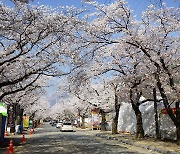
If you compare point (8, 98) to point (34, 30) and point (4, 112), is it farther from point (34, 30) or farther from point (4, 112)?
point (34, 30)

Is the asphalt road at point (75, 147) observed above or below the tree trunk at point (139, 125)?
below

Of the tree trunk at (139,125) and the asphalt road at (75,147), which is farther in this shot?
the tree trunk at (139,125)

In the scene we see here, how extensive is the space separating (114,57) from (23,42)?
34.5ft

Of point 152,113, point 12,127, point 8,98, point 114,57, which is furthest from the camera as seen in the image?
point 12,127

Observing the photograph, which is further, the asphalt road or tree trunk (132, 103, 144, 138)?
tree trunk (132, 103, 144, 138)

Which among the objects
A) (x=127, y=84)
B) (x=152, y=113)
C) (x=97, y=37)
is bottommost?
(x=152, y=113)

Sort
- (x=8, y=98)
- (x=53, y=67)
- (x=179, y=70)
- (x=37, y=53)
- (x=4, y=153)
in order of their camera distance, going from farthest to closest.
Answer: (x=8, y=98) → (x=179, y=70) → (x=53, y=67) → (x=37, y=53) → (x=4, y=153)

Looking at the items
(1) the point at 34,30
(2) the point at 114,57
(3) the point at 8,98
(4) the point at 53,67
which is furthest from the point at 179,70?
(3) the point at 8,98

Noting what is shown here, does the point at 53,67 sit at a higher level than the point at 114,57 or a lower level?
lower

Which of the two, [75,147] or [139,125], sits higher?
[139,125]

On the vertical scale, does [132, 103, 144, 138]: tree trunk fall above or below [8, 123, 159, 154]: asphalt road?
above

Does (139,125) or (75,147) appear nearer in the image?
(75,147)

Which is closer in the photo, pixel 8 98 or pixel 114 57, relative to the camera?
pixel 114 57

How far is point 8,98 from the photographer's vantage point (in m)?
40.7
